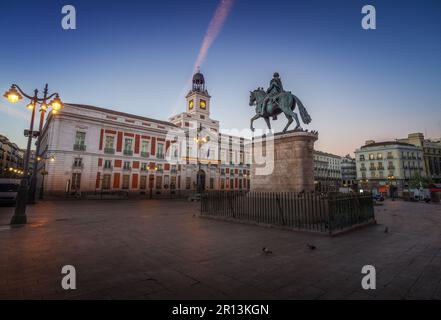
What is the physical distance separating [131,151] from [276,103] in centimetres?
2920

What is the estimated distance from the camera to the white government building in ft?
95.9

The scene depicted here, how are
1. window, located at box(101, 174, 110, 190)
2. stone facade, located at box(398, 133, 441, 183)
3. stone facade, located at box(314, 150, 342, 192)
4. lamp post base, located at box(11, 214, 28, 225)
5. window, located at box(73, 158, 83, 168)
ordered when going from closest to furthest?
1. lamp post base, located at box(11, 214, 28, 225)
2. window, located at box(73, 158, 83, 168)
3. window, located at box(101, 174, 110, 190)
4. stone facade, located at box(398, 133, 441, 183)
5. stone facade, located at box(314, 150, 342, 192)

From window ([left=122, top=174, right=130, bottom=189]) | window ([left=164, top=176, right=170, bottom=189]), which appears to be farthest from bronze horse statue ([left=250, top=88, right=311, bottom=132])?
window ([left=164, top=176, right=170, bottom=189])

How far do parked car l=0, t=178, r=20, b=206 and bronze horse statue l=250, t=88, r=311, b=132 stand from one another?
17.1m

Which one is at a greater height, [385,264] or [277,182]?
[277,182]

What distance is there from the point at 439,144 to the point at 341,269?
8369 centimetres

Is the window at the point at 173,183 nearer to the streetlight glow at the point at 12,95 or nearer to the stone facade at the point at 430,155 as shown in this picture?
the streetlight glow at the point at 12,95

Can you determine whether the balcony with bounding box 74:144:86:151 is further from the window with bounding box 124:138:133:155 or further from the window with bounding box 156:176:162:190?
the window with bounding box 156:176:162:190

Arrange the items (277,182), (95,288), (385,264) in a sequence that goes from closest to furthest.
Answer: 1. (95,288)
2. (385,264)
3. (277,182)

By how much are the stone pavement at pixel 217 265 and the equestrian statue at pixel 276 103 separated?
5926mm

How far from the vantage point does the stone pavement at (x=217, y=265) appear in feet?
9.57

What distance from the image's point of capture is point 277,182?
394 inches
